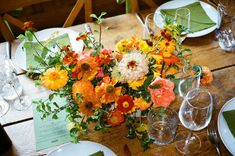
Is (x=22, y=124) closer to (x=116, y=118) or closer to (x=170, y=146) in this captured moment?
(x=116, y=118)

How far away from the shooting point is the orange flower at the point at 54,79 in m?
0.77

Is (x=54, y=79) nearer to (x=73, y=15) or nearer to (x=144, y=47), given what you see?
(x=144, y=47)

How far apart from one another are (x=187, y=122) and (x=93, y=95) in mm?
305

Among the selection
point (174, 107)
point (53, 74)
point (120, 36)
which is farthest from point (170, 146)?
point (120, 36)

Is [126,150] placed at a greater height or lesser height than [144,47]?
lesser

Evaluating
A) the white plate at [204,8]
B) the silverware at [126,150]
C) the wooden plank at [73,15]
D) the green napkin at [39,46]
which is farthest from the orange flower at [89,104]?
the wooden plank at [73,15]

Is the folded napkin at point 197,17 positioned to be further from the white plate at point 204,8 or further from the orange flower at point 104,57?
the orange flower at point 104,57

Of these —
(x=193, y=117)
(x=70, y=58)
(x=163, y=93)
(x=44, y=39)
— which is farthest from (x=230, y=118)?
(x=44, y=39)

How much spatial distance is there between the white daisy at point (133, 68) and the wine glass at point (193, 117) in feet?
0.64

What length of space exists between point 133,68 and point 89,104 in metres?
0.16

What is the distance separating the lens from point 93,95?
757 mm

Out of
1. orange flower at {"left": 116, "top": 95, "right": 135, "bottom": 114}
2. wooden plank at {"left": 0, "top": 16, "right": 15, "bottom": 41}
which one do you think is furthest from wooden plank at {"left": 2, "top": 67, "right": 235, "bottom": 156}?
wooden plank at {"left": 0, "top": 16, "right": 15, "bottom": 41}

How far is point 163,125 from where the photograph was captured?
3.03 ft

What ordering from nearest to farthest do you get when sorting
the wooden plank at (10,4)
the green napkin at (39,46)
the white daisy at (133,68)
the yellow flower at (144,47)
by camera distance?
1. the white daisy at (133,68)
2. the yellow flower at (144,47)
3. the green napkin at (39,46)
4. the wooden plank at (10,4)
